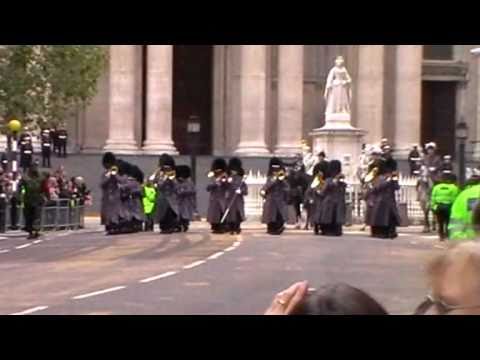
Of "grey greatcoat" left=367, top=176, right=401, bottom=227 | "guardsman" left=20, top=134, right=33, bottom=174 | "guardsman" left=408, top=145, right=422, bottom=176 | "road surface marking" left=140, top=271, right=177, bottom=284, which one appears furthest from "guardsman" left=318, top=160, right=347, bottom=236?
"guardsman" left=20, top=134, right=33, bottom=174

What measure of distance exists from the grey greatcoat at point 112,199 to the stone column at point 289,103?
23417 millimetres

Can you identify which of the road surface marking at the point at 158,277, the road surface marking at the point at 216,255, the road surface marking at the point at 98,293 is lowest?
the road surface marking at the point at 98,293

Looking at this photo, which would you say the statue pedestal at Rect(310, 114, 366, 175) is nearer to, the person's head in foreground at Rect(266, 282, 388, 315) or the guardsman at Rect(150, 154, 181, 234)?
the guardsman at Rect(150, 154, 181, 234)

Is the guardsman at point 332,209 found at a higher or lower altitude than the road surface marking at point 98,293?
higher

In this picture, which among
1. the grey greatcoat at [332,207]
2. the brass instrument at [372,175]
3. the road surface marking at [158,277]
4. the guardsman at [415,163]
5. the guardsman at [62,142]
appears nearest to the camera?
the road surface marking at [158,277]

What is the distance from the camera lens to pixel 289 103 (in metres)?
51.6

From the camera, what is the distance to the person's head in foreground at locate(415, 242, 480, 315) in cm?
295

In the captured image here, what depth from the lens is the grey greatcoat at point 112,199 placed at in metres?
27.9

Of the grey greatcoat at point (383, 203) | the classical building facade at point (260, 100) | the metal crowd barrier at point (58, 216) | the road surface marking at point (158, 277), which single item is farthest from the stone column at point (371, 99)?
the road surface marking at point (158, 277)

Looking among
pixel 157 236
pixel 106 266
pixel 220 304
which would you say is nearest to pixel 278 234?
pixel 157 236

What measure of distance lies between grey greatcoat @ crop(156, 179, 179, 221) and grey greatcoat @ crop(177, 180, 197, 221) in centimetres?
12

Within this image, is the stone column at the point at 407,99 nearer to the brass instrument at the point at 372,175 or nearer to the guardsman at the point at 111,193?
the brass instrument at the point at 372,175
